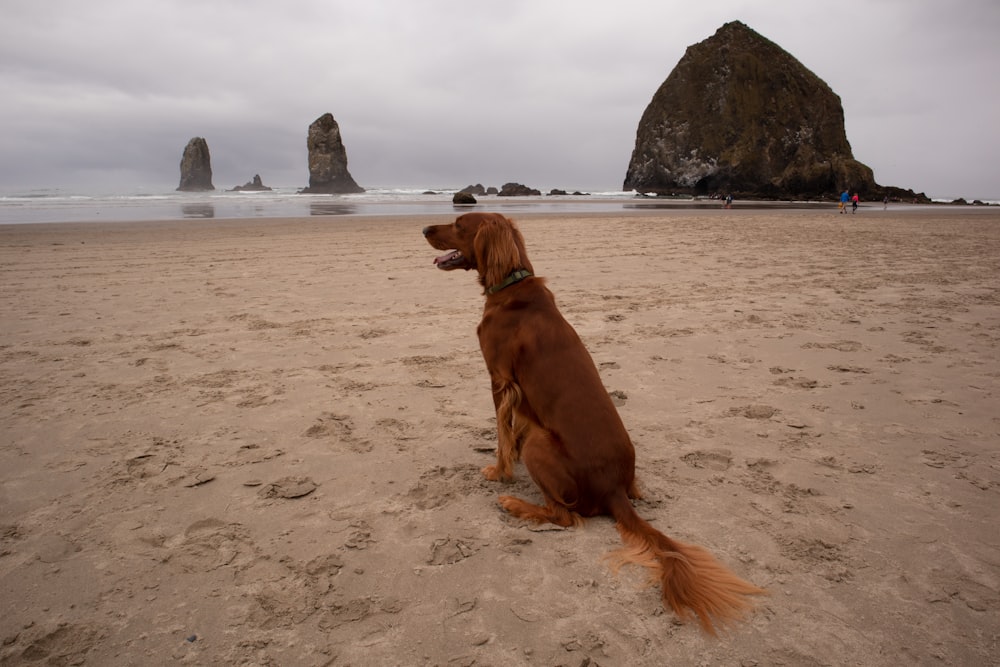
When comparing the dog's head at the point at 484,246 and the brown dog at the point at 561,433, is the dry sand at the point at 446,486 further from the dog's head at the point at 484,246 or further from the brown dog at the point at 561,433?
the dog's head at the point at 484,246

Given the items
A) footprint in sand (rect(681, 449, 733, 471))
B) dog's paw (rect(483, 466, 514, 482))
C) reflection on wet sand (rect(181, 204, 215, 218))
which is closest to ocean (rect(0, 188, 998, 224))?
reflection on wet sand (rect(181, 204, 215, 218))

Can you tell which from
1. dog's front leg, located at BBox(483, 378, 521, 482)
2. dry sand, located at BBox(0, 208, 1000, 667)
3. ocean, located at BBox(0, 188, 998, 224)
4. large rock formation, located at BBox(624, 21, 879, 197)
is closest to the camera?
dry sand, located at BBox(0, 208, 1000, 667)

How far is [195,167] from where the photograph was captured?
87500 mm

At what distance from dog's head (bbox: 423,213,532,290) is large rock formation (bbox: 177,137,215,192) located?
327 feet

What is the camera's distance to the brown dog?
6.82 ft

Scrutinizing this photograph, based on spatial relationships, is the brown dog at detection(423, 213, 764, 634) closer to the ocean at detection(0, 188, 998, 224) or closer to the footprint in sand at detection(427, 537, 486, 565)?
the footprint in sand at detection(427, 537, 486, 565)

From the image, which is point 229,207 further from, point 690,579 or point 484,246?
point 690,579

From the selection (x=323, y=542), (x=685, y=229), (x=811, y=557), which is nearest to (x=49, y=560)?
(x=323, y=542)

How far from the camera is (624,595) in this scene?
6.88ft

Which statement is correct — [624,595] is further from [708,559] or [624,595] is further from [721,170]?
[721,170]

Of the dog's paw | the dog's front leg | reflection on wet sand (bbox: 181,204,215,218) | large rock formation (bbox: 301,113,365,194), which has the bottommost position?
the dog's paw

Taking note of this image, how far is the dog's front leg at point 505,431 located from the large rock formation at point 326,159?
2977 inches

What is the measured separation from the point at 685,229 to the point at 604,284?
999 cm

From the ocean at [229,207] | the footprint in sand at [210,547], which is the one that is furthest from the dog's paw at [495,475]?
the ocean at [229,207]
